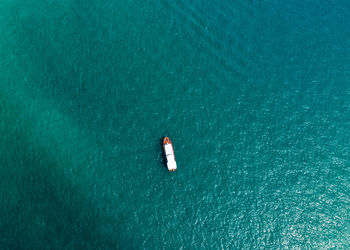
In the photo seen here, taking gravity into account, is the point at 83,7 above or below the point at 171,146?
above

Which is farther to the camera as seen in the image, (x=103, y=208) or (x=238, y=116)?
(x=238, y=116)

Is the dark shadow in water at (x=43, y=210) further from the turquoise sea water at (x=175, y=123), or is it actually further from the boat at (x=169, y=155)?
the boat at (x=169, y=155)

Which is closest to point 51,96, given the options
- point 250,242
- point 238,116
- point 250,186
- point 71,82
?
point 71,82

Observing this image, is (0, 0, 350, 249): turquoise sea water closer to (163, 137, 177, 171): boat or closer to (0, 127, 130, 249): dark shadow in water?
(0, 127, 130, 249): dark shadow in water

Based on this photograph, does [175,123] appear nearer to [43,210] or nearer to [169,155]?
[169,155]

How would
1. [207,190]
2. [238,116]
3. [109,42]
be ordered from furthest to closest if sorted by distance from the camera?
[109,42], [238,116], [207,190]

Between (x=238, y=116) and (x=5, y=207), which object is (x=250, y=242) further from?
(x=5, y=207)

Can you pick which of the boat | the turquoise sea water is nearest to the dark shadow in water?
the turquoise sea water
